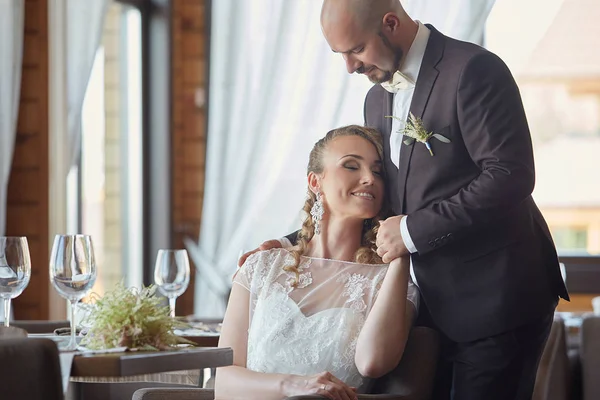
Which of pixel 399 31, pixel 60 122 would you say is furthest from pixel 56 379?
pixel 60 122

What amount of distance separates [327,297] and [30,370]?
3.00ft

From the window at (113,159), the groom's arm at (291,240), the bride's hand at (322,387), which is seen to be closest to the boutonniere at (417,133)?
the groom's arm at (291,240)

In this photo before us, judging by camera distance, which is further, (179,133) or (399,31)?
(179,133)

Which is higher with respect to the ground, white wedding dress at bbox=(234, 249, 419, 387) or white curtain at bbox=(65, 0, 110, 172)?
white curtain at bbox=(65, 0, 110, 172)

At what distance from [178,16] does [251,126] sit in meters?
0.93

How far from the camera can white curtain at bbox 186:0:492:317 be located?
5398 millimetres

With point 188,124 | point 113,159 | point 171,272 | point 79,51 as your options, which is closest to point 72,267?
point 171,272

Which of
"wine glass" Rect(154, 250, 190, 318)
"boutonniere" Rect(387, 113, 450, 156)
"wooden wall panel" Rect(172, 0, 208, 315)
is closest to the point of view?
"boutonniere" Rect(387, 113, 450, 156)

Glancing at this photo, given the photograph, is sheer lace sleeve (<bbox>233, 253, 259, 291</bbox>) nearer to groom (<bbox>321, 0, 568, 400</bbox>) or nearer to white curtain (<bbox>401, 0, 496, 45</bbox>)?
groom (<bbox>321, 0, 568, 400</bbox>)

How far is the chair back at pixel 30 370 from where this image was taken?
5.73 feet

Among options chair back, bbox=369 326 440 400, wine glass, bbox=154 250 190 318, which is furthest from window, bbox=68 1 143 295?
chair back, bbox=369 326 440 400

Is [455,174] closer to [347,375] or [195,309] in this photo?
[347,375]

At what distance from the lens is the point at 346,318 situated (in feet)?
7.90

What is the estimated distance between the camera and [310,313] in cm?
246
